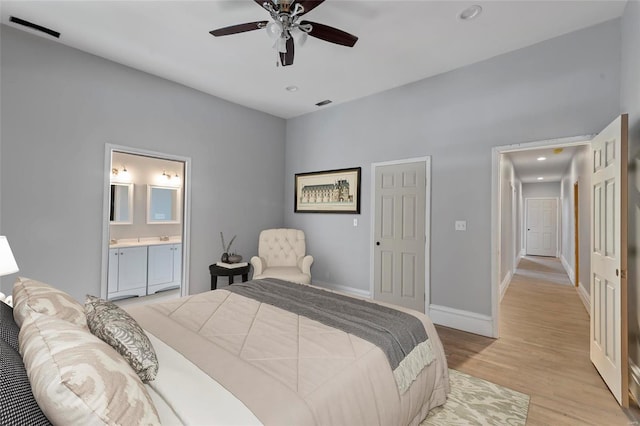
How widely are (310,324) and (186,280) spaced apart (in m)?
2.76

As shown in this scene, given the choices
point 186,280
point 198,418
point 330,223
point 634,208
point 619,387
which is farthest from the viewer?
point 330,223

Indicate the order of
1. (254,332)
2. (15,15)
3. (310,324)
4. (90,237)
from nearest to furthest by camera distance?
(254,332)
(310,324)
(15,15)
(90,237)

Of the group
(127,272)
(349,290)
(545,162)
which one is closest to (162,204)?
(127,272)

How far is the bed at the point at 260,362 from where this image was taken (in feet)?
2.83

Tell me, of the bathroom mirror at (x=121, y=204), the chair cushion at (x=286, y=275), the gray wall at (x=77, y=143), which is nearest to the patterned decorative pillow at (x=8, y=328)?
the gray wall at (x=77, y=143)

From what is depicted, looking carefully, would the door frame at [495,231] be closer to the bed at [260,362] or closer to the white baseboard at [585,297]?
the bed at [260,362]

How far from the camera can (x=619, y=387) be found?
78.7 inches

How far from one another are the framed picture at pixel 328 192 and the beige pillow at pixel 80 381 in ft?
12.0

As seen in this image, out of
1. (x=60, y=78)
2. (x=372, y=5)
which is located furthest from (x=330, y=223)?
(x=60, y=78)

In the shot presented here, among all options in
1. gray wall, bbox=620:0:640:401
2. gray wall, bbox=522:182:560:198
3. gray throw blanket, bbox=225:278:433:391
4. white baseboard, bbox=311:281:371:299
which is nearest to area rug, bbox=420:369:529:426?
gray throw blanket, bbox=225:278:433:391

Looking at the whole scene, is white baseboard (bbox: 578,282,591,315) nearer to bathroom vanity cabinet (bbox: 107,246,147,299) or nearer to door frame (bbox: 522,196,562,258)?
door frame (bbox: 522,196,562,258)

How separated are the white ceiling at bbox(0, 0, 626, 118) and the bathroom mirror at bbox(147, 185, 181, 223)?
89.9 inches

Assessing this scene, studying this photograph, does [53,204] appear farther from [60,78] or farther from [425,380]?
[425,380]

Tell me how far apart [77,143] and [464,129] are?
4156mm
